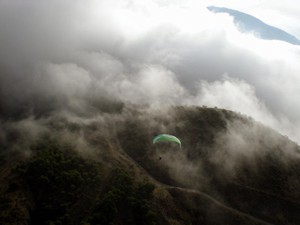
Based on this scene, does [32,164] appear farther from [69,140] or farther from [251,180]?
[251,180]

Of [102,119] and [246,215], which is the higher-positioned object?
[246,215]

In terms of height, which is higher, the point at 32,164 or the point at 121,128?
the point at 32,164

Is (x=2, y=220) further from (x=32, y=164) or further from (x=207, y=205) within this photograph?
(x=207, y=205)

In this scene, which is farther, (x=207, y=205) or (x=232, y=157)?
(x=232, y=157)

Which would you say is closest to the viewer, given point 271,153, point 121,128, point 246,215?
point 246,215

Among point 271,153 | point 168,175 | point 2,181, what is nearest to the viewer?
point 2,181

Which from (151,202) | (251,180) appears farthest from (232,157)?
(151,202)

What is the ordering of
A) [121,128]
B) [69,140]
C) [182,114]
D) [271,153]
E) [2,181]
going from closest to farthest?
[2,181]
[69,140]
[271,153]
[121,128]
[182,114]

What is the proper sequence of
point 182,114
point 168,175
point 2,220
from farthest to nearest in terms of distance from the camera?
point 182,114, point 168,175, point 2,220

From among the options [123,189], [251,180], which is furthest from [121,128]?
[251,180]
